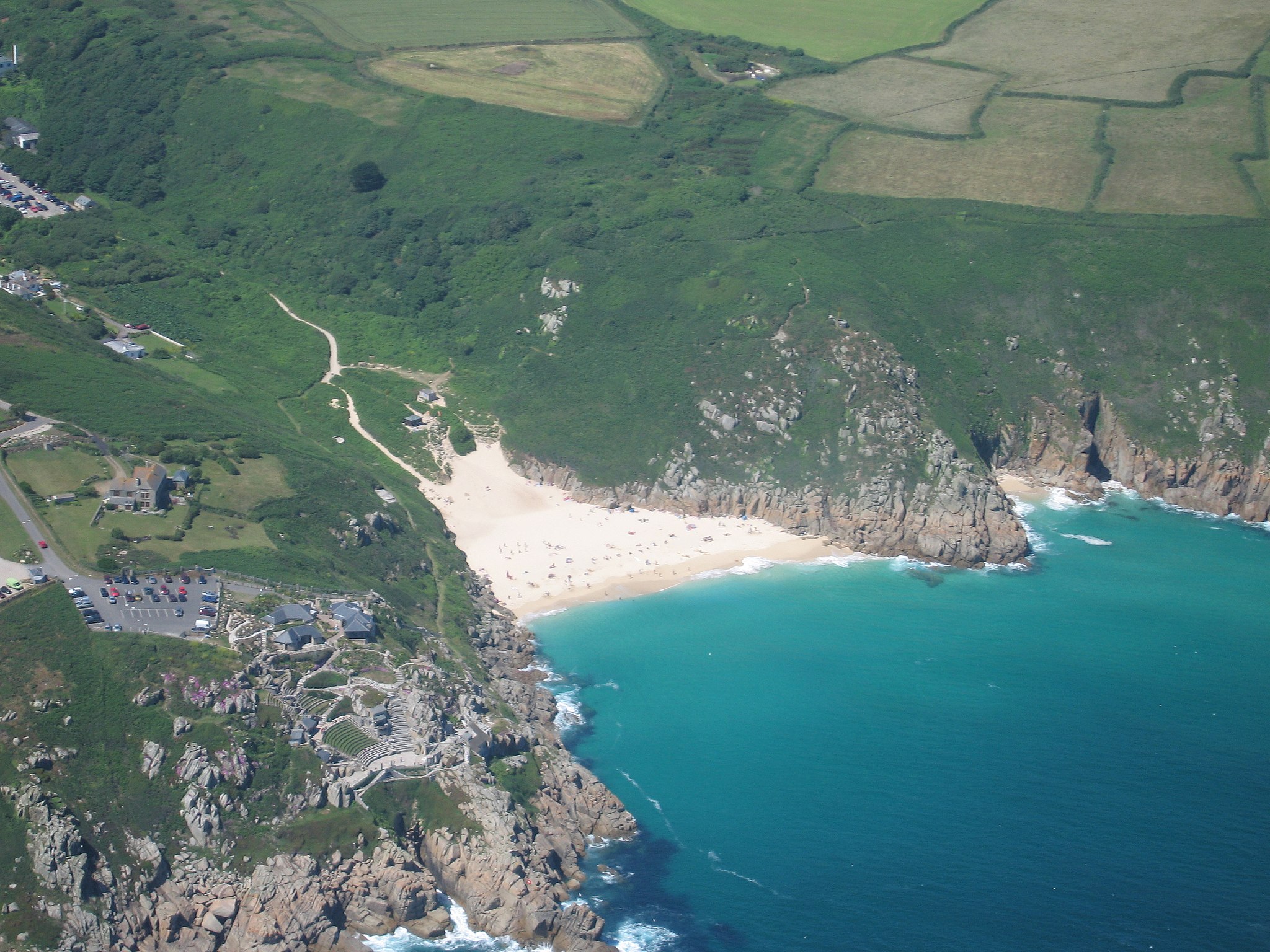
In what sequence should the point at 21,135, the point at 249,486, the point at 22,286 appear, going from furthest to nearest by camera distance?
1. the point at 21,135
2. the point at 22,286
3. the point at 249,486

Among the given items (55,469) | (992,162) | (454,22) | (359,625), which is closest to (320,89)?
(454,22)

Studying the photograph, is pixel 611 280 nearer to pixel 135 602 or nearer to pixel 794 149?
pixel 794 149

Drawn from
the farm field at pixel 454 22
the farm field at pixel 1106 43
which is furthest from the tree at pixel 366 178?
the farm field at pixel 1106 43

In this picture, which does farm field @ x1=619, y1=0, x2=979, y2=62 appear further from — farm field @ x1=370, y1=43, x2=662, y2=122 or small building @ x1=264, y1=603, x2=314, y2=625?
small building @ x1=264, y1=603, x2=314, y2=625

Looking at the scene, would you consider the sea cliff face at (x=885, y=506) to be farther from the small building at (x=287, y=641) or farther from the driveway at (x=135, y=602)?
the driveway at (x=135, y=602)

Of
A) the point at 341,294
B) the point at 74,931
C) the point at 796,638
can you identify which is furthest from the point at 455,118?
the point at 74,931

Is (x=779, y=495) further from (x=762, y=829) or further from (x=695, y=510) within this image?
(x=762, y=829)

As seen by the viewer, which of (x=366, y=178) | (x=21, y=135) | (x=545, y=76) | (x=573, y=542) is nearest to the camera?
(x=573, y=542)
